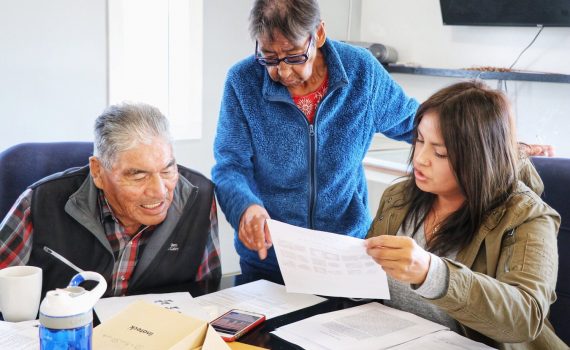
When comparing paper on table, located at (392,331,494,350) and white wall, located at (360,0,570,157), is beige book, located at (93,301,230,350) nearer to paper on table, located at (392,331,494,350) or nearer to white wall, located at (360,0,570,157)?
paper on table, located at (392,331,494,350)

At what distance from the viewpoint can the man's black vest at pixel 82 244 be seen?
162 centimetres

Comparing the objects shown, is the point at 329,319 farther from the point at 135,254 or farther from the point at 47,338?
the point at 47,338

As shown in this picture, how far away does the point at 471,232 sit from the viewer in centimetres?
151

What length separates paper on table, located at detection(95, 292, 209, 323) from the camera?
55.9 inches

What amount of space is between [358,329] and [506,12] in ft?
6.96

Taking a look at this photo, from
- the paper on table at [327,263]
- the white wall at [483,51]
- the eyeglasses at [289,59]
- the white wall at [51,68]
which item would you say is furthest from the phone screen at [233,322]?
the white wall at [483,51]

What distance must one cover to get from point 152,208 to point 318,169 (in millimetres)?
494

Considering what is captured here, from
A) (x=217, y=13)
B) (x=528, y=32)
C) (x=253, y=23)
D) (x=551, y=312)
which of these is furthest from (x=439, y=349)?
(x=217, y=13)

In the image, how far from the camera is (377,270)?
1413mm

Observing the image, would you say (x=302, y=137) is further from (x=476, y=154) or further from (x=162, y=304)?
(x=162, y=304)

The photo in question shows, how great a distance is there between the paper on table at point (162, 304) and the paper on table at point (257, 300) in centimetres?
2

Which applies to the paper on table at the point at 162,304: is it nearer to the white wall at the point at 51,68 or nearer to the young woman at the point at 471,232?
the young woman at the point at 471,232

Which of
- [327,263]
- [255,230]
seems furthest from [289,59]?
[327,263]

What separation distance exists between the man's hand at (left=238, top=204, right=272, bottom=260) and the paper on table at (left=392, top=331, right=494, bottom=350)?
43 cm
